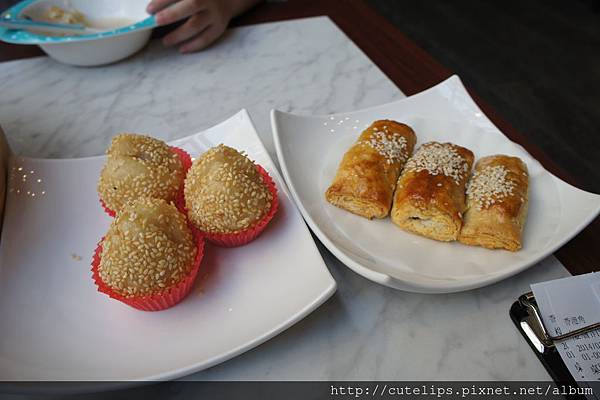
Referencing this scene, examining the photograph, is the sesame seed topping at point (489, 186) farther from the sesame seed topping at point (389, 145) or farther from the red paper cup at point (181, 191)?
the red paper cup at point (181, 191)

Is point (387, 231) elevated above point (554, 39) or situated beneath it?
elevated above

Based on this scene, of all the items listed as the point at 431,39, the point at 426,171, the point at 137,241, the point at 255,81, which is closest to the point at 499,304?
the point at 426,171

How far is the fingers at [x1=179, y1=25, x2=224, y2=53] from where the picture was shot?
63.2 inches

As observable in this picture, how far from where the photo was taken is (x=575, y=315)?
82 centimetres

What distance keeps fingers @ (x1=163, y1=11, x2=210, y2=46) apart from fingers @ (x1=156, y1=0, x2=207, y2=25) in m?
0.02

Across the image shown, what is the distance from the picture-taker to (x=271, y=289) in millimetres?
862

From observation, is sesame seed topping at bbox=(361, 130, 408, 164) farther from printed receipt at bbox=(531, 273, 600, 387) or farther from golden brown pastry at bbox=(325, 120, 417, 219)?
printed receipt at bbox=(531, 273, 600, 387)

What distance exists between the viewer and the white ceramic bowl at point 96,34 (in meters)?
1.36

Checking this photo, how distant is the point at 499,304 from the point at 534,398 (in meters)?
0.17

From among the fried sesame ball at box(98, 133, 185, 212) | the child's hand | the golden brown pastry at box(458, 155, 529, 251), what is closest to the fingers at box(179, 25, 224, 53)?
the child's hand

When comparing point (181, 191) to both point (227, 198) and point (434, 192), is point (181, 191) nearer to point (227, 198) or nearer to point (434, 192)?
point (227, 198)

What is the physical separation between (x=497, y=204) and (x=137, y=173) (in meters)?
0.69

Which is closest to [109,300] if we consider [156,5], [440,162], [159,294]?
[159,294]

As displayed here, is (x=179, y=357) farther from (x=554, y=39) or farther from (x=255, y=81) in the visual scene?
(x=554, y=39)
